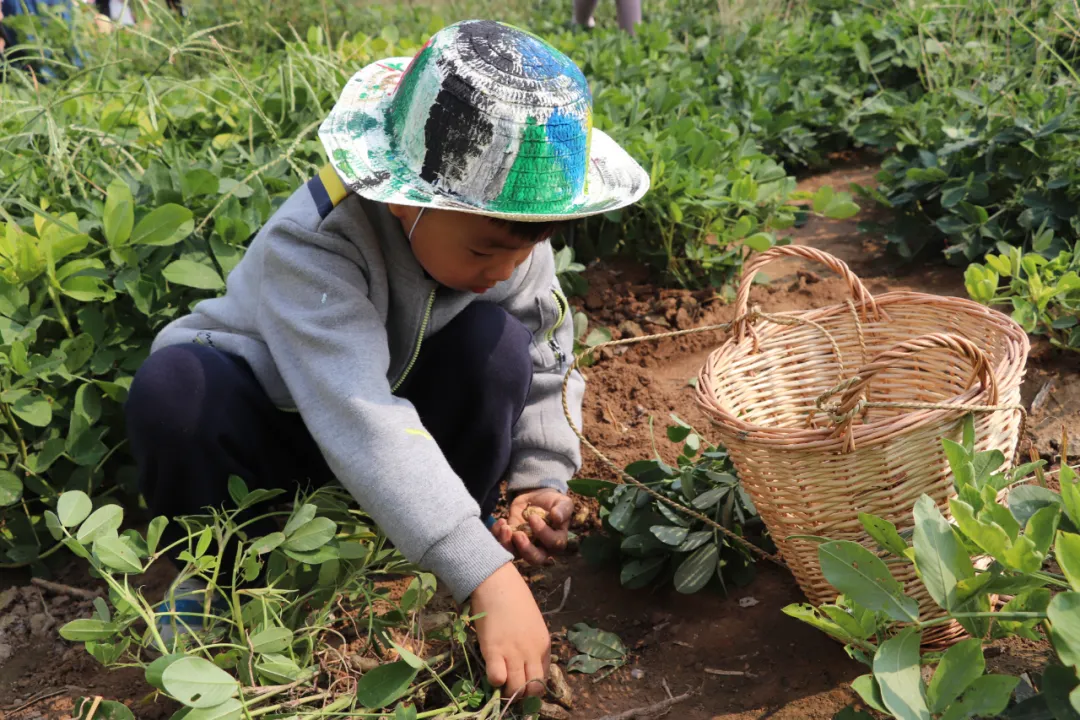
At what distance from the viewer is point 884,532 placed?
127cm

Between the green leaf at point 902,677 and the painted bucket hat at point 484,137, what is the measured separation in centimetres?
73

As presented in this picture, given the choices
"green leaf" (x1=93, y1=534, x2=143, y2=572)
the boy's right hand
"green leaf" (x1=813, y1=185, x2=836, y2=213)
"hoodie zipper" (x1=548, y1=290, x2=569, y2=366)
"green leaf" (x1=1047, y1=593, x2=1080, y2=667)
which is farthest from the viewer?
"green leaf" (x1=813, y1=185, x2=836, y2=213)

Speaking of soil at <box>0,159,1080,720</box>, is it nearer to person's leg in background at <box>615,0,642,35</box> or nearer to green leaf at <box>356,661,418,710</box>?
green leaf at <box>356,661,418,710</box>

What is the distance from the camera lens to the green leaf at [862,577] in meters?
1.16

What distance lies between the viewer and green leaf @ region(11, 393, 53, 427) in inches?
74.9

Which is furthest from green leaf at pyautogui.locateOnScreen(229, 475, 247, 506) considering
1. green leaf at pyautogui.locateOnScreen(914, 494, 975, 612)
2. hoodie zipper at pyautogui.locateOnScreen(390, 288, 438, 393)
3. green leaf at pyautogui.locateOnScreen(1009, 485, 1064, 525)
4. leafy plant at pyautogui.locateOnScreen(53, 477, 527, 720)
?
green leaf at pyautogui.locateOnScreen(1009, 485, 1064, 525)

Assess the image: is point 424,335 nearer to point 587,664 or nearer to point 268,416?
point 268,416

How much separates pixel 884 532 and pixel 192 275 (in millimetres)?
1471

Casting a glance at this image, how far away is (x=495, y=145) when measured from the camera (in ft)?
4.58

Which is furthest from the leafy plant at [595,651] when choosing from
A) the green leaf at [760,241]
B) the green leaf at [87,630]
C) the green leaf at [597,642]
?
the green leaf at [760,241]

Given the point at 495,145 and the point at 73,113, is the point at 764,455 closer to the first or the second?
the point at 495,145

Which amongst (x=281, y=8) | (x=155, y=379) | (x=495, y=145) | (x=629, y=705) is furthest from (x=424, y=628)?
(x=281, y=8)

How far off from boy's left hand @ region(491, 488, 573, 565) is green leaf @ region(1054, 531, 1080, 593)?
86cm

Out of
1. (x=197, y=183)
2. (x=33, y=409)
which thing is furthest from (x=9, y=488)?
(x=197, y=183)
